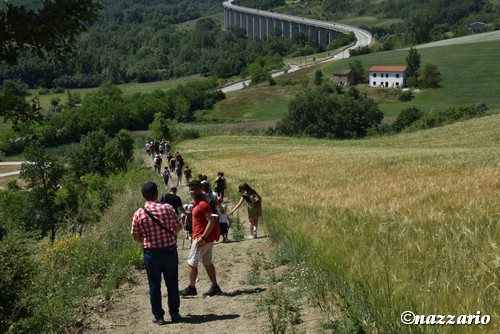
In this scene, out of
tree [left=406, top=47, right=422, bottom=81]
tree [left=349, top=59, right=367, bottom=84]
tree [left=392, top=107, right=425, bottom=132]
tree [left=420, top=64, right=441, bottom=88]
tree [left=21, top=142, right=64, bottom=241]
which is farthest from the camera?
tree [left=349, top=59, right=367, bottom=84]

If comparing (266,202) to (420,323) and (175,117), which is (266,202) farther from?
(175,117)

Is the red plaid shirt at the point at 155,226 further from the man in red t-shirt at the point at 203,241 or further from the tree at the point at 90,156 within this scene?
the tree at the point at 90,156

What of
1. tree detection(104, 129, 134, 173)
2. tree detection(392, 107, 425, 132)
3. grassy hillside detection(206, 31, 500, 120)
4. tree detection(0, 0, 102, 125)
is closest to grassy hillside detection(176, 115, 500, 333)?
tree detection(0, 0, 102, 125)

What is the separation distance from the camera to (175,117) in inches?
5138

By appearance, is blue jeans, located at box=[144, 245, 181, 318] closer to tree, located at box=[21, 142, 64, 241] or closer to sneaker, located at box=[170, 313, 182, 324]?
sneaker, located at box=[170, 313, 182, 324]

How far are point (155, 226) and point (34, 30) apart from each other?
10.4 ft

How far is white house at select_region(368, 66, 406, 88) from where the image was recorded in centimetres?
12256

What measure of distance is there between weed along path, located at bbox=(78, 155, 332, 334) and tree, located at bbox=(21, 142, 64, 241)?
43939mm

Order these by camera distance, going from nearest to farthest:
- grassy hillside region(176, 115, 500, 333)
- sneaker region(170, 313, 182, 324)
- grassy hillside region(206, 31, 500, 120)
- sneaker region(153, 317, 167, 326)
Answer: grassy hillside region(176, 115, 500, 333), sneaker region(153, 317, 167, 326), sneaker region(170, 313, 182, 324), grassy hillside region(206, 31, 500, 120)

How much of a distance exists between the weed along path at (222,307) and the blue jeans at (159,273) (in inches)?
11.7

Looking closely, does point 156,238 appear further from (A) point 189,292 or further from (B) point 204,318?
(A) point 189,292

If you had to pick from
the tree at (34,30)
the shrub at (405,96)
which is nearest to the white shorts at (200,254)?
the tree at (34,30)

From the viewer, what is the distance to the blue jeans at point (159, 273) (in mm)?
8461

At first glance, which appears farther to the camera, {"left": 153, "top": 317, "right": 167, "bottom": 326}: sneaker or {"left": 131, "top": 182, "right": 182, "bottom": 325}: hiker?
{"left": 153, "top": 317, "right": 167, "bottom": 326}: sneaker
